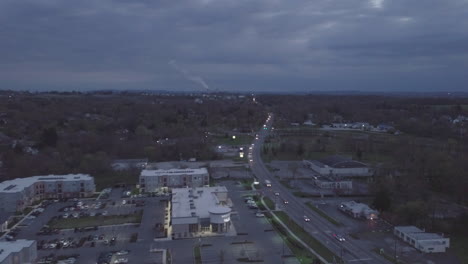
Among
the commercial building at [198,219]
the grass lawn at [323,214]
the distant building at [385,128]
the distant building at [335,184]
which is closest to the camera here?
the commercial building at [198,219]

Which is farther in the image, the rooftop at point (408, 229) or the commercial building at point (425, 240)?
the rooftop at point (408, 229)

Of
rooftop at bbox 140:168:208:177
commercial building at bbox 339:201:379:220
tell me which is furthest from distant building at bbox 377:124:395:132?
commercial building at bbox 339:201:379:220

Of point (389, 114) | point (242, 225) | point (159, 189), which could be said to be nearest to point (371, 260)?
point (242, 225)

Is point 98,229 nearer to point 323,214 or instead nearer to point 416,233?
point 323,214

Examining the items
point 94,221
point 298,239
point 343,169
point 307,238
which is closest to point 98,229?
point 94,221

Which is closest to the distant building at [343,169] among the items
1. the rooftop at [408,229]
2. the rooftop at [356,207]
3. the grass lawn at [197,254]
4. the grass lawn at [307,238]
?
the rooftop at [356,207]

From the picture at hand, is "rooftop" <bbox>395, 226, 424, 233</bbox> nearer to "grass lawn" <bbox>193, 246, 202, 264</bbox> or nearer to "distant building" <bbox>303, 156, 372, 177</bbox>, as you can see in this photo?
"grass lawn" <bbox>193, 246, 202, 264</bbox>

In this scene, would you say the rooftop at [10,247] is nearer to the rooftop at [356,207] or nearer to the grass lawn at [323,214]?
the grass lawn at [323,214]
